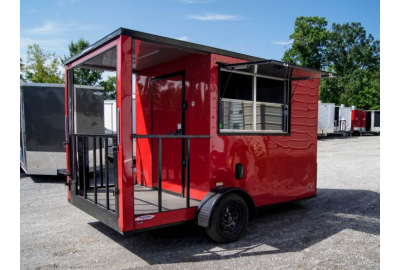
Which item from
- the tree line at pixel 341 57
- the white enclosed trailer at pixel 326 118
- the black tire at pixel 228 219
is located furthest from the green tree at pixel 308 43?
the black tire at pixel 228 219

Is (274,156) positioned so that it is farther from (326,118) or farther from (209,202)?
(326,118)

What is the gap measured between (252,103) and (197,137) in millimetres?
1404

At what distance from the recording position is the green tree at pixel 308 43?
134 ft

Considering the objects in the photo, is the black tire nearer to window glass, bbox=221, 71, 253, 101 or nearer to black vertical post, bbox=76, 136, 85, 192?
window glass, bbox=221, 71, 253, 101

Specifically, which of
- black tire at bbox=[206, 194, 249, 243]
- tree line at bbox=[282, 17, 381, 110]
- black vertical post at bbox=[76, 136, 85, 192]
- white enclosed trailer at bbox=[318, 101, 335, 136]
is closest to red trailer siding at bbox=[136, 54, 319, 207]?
black tire at bbox=[206, 194, 249, 243]

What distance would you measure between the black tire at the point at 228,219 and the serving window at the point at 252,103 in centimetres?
108

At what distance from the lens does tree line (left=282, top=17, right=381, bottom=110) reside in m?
40.7

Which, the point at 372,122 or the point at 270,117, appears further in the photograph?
the point at 372,122

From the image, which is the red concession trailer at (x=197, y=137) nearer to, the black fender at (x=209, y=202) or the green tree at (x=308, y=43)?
the black fender at (x=209, y=202)

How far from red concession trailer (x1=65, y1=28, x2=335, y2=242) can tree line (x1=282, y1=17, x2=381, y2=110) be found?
36.4 metres

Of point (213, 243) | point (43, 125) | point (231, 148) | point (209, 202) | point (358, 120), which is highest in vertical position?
point (358, 120)

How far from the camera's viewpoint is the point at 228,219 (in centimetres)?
472

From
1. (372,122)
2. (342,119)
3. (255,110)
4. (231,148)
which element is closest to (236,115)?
(255,110)

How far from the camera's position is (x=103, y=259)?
411 cm
